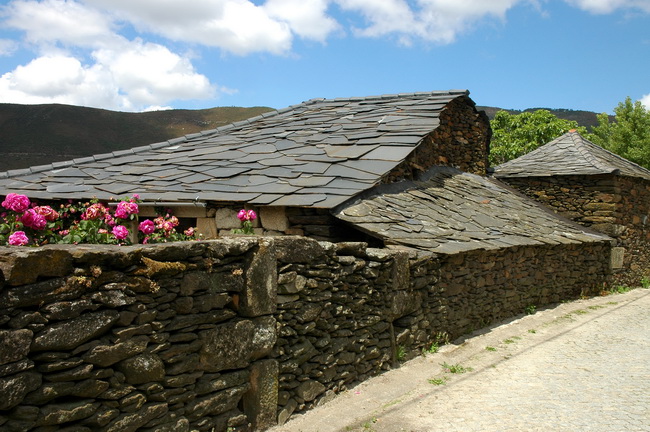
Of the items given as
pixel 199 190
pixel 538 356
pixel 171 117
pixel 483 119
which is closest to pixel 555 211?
pixel 483 119

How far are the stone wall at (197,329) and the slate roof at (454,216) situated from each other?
77 cm

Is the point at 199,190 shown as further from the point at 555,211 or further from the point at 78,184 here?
the point at 555,211

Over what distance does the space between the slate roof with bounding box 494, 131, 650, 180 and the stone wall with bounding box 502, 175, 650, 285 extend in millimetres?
227

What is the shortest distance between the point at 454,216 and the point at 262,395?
19.2ft

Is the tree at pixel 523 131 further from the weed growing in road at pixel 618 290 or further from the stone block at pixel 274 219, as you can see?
the stone block at pixel 274 219

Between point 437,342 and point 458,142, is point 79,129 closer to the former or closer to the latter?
point 458,142

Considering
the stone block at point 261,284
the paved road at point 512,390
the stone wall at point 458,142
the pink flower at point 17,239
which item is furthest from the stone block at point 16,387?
the stone wall at point 458,142

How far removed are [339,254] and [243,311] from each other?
152cm

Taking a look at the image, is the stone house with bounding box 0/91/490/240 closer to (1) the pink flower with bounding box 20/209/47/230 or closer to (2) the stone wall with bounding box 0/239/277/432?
(2) the stone wall with bounding box 0/239/277/432

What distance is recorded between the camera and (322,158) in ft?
29.6

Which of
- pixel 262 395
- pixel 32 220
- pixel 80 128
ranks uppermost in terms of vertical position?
pixel 80 128

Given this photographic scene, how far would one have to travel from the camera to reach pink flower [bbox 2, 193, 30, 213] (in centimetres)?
404

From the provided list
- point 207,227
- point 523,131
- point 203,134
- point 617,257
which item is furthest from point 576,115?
point 207,227

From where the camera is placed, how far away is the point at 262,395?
418cm
